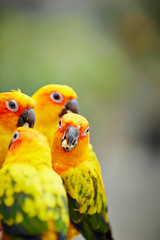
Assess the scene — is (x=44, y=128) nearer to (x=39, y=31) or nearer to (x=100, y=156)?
(x=39, y=31)

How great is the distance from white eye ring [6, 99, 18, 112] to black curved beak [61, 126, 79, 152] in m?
0.16

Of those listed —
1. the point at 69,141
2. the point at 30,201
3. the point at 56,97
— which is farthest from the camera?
the point at 56,97

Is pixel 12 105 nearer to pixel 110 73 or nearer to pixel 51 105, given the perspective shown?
pixel 51 105

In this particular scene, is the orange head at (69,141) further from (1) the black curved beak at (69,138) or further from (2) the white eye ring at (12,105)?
(2) the white eye ring at (12,105)

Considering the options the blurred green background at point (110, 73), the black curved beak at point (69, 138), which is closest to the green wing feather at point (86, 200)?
the black curved beak at point (69, 138)

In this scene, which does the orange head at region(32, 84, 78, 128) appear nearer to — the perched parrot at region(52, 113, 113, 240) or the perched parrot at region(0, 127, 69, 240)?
the perched parrot at region(52, 113, 113, 240)

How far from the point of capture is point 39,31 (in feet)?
7.04

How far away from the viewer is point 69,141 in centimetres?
75

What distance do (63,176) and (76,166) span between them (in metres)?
0.06

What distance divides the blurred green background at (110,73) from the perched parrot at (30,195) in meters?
1.21

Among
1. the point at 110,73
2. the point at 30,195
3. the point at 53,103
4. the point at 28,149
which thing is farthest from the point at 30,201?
the point at 110,73

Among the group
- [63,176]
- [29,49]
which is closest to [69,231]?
[63,176]

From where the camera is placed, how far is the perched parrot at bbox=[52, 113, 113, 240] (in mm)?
800

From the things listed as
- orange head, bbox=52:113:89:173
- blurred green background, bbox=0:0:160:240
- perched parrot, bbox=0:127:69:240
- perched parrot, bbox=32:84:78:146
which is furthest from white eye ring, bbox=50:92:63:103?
blurred green background, bbox=0:0:160:240
